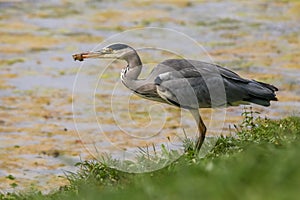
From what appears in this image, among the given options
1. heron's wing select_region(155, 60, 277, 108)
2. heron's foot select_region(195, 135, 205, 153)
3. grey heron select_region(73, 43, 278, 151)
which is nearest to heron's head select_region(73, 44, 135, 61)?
grey heron select_region(73, 43, 278, 151)

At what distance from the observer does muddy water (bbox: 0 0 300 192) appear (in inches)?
538

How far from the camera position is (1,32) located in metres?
22.7

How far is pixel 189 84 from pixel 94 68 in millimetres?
9643

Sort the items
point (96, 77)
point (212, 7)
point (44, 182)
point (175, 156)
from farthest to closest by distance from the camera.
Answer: point (212, 7) < point (96, 77) < point (44, 182) < point (175, 156)

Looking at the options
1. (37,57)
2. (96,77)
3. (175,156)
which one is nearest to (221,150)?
(175,156)

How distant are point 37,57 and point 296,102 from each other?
6.84 m

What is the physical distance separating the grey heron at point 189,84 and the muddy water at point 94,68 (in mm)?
2032

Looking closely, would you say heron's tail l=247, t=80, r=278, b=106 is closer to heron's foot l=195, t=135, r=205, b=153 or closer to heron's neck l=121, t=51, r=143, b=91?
heron's foot l=195, t=135, r=205, b=153

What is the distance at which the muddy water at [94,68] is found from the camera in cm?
1366

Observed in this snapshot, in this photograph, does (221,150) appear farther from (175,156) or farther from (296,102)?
(296,102)

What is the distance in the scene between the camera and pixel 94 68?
1900cm

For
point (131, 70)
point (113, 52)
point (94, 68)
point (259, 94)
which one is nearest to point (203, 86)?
point (259, 94)

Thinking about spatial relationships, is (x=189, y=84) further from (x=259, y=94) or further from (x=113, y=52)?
(x=113, y=52)

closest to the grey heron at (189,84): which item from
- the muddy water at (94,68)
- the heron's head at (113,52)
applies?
the heron's head at (113,52)
